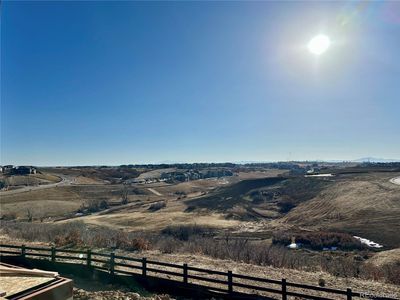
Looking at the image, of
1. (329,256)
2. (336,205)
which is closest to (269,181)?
(336,205)

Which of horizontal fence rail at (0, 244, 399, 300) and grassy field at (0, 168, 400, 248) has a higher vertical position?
horizontal fence rail at (0, 244, 399, 300)

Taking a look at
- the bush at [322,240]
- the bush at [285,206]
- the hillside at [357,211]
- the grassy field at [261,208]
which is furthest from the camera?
the bush at [285,206]

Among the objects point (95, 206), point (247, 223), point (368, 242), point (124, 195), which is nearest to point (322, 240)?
point (368, 242)

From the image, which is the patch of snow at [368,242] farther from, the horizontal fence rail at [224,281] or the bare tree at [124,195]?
the bare tree at [124,195]

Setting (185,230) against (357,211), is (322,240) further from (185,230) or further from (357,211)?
(185,230)

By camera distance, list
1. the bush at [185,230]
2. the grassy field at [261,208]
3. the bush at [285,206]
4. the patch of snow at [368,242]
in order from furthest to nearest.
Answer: the bush at [285,206], the grassy field at [261,208], the bush at [185,230], the patch of snow at [368,242]

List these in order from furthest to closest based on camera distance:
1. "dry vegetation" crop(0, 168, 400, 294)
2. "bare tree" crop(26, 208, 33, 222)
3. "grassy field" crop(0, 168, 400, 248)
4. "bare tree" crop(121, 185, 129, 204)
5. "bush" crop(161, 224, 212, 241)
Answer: "bare tree" crop(121, 185, 129, 204), "bare tree" crop(26, 208, 33, 222), "grassy field" crop(0, 168, 400, 248), "bush" crop(161, 224, 212, 241), "dry vegetation" crop(0, 168, 400, 294)

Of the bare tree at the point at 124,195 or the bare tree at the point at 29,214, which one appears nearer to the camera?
the bare tree at the point at 29,214

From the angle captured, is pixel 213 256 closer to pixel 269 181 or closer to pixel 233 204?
pixel 233 204

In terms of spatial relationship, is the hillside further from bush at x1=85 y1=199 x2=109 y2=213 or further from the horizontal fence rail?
bush at x1=85 y1=199 x2=109 y2=213

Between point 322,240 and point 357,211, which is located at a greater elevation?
point 357,211

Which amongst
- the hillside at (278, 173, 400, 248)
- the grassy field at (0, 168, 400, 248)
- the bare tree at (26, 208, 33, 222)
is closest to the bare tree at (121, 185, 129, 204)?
the grassy field at (0, 168, 400, 248)

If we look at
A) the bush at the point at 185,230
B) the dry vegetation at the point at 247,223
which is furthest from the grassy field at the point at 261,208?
the bush at the point at 185,230

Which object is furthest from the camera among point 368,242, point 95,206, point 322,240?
point 95,206
